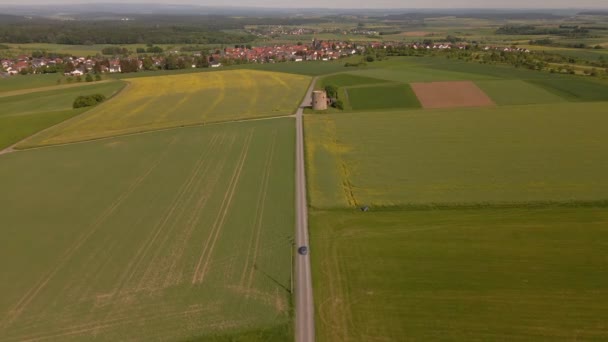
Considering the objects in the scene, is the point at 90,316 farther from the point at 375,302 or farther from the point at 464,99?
the point at 464,99

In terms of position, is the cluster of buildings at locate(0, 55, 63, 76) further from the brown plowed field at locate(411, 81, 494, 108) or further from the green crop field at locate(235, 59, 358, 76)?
the brown plowed field at locate(411, 81, 494, 108)

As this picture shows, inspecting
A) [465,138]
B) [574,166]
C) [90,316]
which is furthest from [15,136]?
[574,166]

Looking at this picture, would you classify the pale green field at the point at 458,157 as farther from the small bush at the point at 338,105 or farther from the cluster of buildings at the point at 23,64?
the cluster of buildings at the point at 23,64

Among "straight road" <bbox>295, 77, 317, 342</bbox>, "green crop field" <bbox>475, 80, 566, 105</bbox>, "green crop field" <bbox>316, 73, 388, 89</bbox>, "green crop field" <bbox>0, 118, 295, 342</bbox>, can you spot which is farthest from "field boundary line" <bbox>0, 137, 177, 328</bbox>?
"green crop field" <bbox>475, 80, 566, 105</bbox>

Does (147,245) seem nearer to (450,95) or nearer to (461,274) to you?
(461,274)

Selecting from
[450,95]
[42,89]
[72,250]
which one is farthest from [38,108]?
[450,95]

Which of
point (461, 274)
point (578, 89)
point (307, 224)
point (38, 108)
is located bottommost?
point (461, 274)
